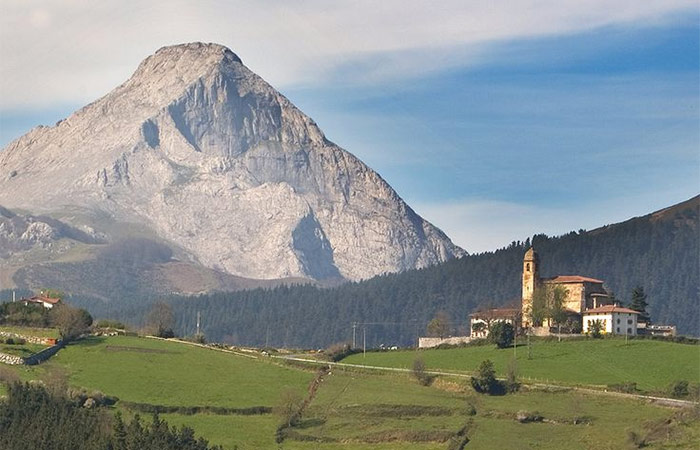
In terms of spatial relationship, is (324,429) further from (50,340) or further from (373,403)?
(50,340)

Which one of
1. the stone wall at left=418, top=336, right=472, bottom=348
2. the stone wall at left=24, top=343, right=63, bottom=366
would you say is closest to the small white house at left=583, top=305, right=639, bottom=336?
the stone wall at left=418, top=336, right=472, bottom=348

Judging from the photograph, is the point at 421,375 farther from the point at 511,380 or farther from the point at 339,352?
the point at 339,352

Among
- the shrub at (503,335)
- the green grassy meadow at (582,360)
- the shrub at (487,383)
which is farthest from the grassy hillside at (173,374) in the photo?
the shrub at (503,335)

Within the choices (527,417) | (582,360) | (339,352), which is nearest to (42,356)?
(339,352)

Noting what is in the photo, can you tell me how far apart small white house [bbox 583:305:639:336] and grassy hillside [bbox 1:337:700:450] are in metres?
12.8

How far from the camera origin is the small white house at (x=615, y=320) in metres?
190

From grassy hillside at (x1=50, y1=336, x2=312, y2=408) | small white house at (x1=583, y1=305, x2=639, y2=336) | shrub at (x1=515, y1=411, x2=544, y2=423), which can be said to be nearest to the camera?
shrub at (x1=515, y1=411, x2=544, y2=423)

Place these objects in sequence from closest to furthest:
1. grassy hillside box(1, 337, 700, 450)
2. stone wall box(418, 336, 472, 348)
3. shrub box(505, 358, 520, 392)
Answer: grassy hillside box(1, 337, 700, 450)
shrub box(505, 358, 520, 392)
stone wall box(418, 336, 472, 348)

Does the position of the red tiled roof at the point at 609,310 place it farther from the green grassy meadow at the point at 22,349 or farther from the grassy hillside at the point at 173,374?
the green grassy meadow at the point at 22,349

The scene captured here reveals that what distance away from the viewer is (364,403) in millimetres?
146750

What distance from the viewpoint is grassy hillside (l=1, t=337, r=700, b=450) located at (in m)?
135

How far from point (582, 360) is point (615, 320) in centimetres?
2474

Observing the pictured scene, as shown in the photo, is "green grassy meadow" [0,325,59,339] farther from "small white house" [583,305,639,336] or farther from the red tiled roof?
the red tiled roof

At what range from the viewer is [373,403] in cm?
14662
